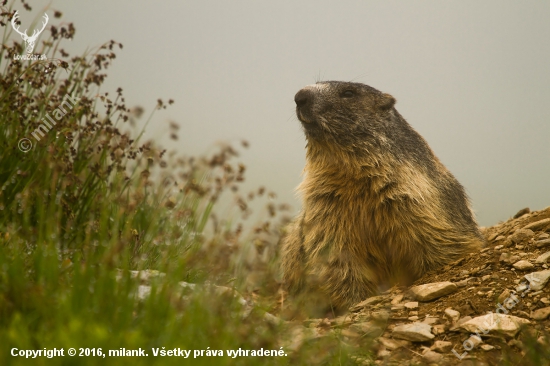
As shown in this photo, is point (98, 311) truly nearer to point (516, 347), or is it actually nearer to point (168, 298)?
point (168, 298)

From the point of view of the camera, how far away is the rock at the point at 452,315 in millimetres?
3836

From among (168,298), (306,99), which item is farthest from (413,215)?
(168,298)

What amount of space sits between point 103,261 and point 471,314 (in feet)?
8.71

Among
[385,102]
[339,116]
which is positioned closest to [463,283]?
[339,116]

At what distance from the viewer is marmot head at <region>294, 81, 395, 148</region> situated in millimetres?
5195

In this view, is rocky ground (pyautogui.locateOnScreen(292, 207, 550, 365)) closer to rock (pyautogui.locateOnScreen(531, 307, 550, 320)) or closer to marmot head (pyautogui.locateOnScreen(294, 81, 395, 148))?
rock (pyautogui.locateOnScreen(531, 307, 550, 320))

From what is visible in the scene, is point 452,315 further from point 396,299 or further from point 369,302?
point 369,302

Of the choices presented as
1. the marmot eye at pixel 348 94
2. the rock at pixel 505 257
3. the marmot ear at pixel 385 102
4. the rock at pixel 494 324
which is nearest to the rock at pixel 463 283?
the rock at pixel 505 257

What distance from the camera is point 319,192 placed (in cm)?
535

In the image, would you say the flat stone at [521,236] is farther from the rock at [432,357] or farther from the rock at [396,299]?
the rock at [432,357]

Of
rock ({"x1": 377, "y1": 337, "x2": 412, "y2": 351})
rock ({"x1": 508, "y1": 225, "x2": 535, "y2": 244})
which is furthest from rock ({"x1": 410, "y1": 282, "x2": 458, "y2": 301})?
rock ({"x1": 508, "y1": 225, "x2": 535, "y2": 244})

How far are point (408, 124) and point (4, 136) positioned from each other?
3893 mm

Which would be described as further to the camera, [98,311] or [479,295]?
[479,295]

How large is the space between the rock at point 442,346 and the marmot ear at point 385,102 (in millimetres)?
2666
